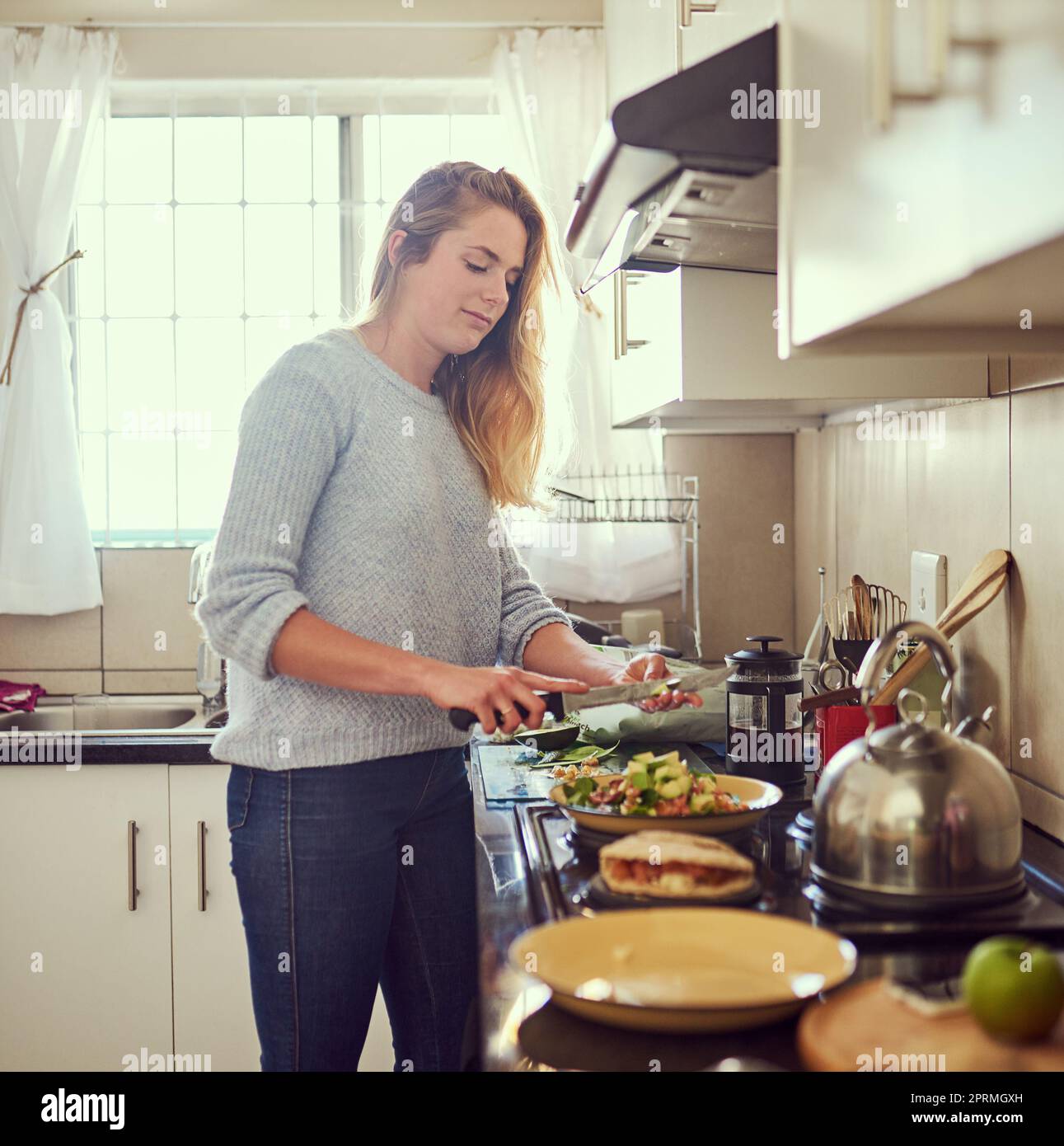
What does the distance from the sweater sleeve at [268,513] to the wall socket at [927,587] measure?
86 centimetres

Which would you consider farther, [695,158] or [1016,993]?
[695,158]

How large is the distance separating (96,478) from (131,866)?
41.5 inches

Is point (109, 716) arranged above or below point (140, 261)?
below

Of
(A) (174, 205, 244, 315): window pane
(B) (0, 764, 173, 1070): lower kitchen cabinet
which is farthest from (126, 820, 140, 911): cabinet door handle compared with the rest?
(A) (174, 205, 244, 315): window pane

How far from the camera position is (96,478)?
2.94 metres

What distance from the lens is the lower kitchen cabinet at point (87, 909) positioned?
7.56ft

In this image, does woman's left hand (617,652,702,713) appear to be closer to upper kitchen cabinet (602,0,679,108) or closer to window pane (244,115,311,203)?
upper kitchen cabinet (602,0,679,108)

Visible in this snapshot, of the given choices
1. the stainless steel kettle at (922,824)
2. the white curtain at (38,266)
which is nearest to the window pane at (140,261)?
the white curtain at (38,266)

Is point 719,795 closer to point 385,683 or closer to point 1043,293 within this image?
point 385,683

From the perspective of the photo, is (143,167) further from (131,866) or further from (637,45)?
(131,866)

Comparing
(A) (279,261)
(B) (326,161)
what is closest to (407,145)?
(B) (326,161)

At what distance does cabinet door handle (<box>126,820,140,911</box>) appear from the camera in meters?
2.29

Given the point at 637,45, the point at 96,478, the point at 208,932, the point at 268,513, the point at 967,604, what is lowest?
the point at 208,932

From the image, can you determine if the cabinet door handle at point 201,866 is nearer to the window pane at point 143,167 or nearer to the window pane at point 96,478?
the window pane at point 96,478
